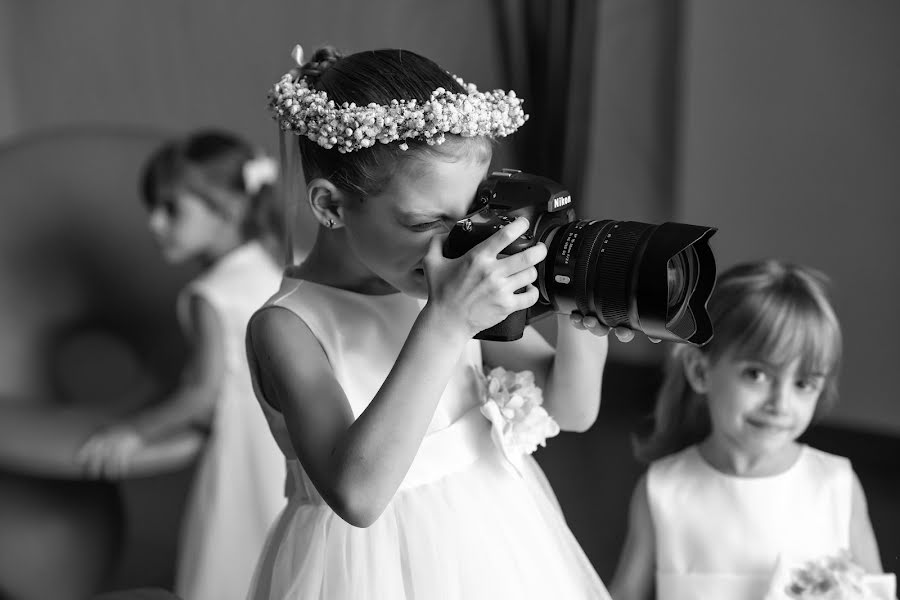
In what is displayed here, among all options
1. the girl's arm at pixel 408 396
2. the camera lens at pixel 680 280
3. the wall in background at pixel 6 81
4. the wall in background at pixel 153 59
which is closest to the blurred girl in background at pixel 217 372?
the girl's arm at pixel 408 396

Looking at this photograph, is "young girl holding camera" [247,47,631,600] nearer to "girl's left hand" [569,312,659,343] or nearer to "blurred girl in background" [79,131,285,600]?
"girl's left hand" [569,312,659,343]

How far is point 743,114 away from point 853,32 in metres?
0.36

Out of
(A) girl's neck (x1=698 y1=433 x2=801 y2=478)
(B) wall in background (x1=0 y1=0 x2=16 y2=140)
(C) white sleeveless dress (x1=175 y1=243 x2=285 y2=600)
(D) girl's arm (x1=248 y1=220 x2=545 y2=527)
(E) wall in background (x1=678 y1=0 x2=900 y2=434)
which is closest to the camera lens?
(D) girl's arm (x1=248 y1=220 x2=545 y2=527)

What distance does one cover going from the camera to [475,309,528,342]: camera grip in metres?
0.85

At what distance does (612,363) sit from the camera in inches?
116

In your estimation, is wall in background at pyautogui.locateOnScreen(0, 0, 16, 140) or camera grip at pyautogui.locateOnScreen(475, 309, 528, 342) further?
wall in background at pyautogui.locateOnScreen(0, 0, 16, 140)

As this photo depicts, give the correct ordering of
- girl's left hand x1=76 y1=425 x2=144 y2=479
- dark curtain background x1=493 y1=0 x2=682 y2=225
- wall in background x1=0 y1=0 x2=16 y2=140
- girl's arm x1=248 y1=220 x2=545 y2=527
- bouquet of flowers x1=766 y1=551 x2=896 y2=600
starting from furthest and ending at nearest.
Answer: wall in background x1=0 y1=0 x2=16 y2=140, dark curtain background x1=493 y1=0 x2=682 y2=225, girl's left hand x1=76 y1=425 x2=144 y2=479, bouquet of flowers x1=766 y1=551 x2=896 y2=600, girl's arm x1=248 y1=220 x2=545 y2=527

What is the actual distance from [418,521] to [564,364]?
21 cm

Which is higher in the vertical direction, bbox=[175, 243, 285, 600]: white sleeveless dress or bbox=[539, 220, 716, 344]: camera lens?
bbox=[539, 220, 716, 344]: camera lens

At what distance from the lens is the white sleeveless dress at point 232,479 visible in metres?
1.65

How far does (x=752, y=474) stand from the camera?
49.1 inches

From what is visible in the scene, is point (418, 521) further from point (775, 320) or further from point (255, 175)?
point (255, 175)

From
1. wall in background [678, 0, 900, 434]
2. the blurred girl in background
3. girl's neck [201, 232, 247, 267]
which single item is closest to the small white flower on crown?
the blurred girl in background

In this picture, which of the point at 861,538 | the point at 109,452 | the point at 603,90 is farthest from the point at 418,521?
the point at 603,90
